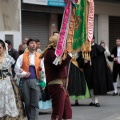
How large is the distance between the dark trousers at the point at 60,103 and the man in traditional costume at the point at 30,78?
1.10 meters

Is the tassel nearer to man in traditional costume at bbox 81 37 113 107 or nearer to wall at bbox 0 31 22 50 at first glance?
man in traditional costume at bbox 81 37 113 107

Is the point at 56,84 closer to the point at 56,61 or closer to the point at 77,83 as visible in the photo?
the point at 56,61

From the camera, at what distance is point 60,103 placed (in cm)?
820

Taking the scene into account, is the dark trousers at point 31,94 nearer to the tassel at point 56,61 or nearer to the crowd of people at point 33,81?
the crowd of people at point 33,81

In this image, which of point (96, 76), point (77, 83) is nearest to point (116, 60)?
point (96, 76)

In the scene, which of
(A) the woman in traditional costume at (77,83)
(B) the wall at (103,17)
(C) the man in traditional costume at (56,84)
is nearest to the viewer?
(C) the man in traditional costume at (56,84)

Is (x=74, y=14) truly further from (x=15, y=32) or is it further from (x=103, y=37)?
(x=103, y=37)

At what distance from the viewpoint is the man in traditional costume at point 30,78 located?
9.37 metres

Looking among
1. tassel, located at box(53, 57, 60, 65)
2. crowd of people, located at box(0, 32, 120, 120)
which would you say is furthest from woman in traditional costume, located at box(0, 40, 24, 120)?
tassel, located at box(53, 57, 60, 65)

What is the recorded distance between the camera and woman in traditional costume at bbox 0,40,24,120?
8898 millimetres

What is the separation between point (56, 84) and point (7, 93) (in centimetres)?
110

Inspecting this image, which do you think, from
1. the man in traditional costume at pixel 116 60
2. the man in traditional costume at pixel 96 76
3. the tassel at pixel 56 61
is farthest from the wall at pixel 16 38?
the tassel at pixel 56 61

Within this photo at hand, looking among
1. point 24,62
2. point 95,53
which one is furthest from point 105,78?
point 24,62

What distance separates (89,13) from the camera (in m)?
8.16
